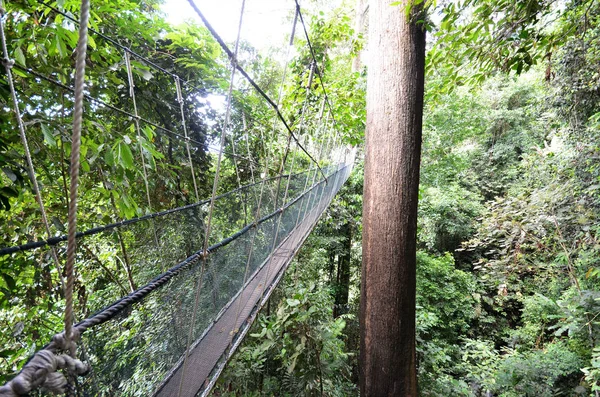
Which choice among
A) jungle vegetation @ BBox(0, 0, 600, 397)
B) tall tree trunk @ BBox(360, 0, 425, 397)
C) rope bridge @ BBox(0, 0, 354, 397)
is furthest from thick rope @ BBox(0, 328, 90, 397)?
tall tree trunk @ BBox(360, 0, 425, 397)

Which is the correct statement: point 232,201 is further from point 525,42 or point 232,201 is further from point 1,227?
point 525,42

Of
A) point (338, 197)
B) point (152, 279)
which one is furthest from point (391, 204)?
point (338, 197)

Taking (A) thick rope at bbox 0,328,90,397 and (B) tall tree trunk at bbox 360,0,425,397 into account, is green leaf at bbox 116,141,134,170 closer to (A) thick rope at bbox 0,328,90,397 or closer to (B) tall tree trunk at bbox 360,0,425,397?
(A) thick rope at bbox 0,328,90,397

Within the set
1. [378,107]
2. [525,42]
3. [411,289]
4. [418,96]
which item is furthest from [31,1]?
[525,42]

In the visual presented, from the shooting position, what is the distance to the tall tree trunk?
0.96 metres

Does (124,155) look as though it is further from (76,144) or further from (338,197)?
(338,197)

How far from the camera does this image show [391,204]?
3.37 feet

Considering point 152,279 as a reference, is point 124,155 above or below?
above

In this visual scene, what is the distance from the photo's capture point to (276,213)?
1557 millimetres

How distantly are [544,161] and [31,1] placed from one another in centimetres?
445

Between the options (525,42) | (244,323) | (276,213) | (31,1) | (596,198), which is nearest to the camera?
(31,1)

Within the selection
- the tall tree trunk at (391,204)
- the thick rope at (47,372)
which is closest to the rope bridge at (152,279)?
the thick rope at (47,372)

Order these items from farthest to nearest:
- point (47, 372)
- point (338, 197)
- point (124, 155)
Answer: point (338, 197) < point (124, 155) < point (47, 372)

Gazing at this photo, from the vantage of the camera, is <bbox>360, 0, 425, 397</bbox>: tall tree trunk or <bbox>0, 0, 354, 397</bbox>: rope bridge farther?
<bbox>360, 0, 425, 397</bbox>: tall tree trunk
